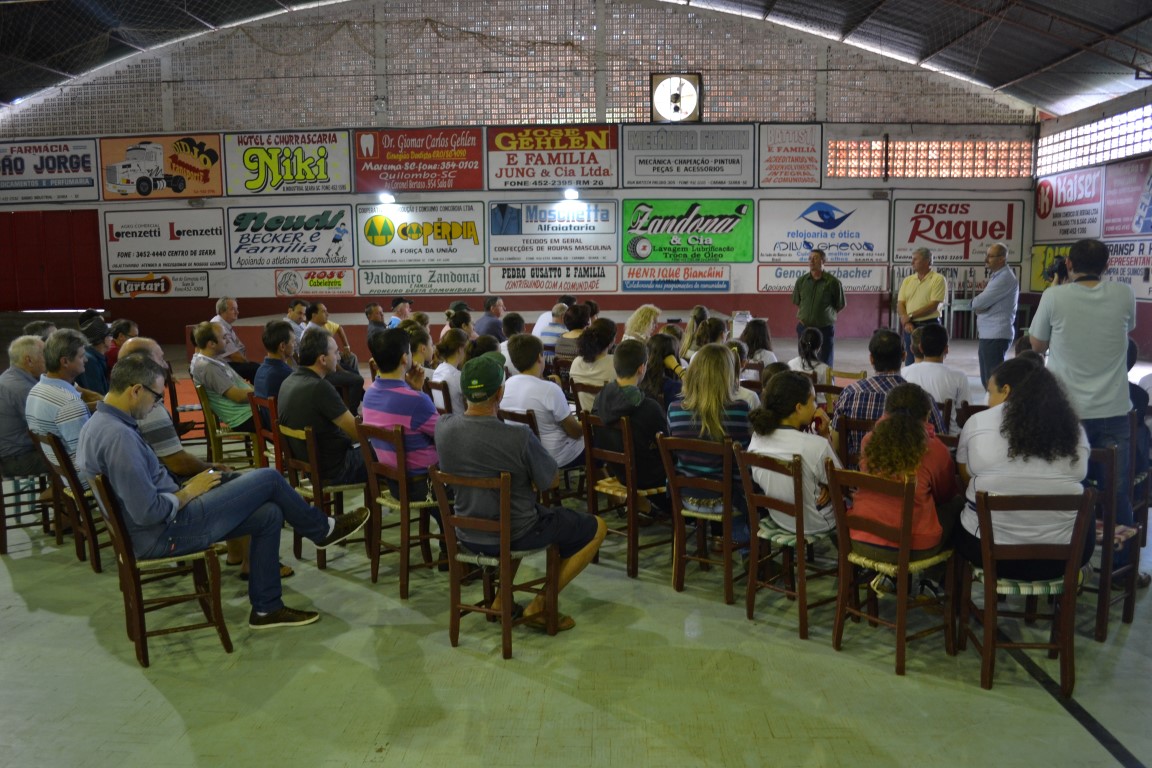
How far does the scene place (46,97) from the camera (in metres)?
14.2

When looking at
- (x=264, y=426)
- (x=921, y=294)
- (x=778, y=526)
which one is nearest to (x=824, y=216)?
(x=921, y=294)

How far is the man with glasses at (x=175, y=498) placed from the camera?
3.22m

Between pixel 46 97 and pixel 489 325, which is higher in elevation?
pixel 46 97

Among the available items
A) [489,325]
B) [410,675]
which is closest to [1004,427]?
[410,675]

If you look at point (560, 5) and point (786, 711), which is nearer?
point (786, 711)

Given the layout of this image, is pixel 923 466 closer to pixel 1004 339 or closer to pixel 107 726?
pixel 107 726

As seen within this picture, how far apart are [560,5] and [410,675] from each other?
498 inches

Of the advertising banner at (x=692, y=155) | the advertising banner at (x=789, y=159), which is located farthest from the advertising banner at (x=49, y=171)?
the advertising banner at (x=789, y=159)

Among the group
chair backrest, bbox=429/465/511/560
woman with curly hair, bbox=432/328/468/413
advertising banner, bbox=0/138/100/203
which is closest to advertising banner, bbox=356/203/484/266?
advertising banner, bbox=0/138/100/203

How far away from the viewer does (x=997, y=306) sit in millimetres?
6980

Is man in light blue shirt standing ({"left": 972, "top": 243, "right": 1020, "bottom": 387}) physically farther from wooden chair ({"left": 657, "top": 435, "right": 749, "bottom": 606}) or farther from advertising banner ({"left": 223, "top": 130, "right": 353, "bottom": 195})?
advertising banner ({"left": 223, "top": 130, "right": 353, "bottom": 195})

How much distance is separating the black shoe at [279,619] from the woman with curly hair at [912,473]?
2199mm

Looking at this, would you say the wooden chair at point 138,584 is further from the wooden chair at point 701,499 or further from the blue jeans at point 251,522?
the wooden chair at point 701,499

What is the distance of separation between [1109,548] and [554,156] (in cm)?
1138
